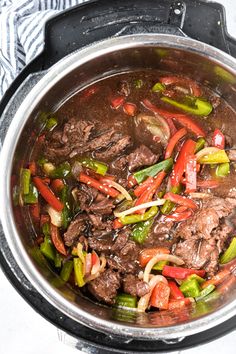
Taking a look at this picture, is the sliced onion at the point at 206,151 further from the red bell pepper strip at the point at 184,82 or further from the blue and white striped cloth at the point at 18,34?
the blue and white striped cloth at the point at 18,34

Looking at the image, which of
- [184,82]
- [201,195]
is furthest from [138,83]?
[201,195]

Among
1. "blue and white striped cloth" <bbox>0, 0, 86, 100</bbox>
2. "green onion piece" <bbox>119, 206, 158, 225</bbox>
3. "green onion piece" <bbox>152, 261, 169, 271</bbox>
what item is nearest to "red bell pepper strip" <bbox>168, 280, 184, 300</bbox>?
"green onion piece" <bbox>152, 261, 169, 271</bbox>

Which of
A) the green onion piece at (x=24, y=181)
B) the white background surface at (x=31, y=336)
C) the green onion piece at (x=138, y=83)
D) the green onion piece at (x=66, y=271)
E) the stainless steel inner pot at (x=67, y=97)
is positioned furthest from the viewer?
the white background surface at (x=31, y=336)

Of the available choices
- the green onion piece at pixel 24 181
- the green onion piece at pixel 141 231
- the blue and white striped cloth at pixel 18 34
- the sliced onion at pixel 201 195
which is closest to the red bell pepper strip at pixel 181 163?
the sliced onion at pixel 201 195

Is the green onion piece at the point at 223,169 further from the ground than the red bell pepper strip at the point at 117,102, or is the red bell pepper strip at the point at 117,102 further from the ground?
the red bell pepper strip at the point at 117,102

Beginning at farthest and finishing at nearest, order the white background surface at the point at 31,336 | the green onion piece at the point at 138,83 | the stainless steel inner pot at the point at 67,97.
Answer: the white background surface at the point at 31,336 < the green onion piece at the point at 138,83 < the stainless steel inner pot at the point at 67,97

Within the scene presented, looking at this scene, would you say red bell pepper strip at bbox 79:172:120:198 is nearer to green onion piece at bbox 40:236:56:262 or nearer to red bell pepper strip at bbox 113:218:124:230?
red bell pepper strip at bbox 113:218:124:230

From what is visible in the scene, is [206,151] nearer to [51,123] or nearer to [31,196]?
[51,123]
